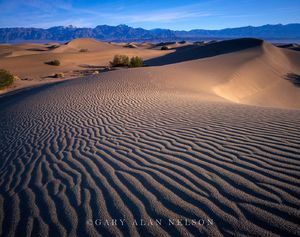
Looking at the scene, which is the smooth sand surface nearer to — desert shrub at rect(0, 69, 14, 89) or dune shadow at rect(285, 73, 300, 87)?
desert shrub at rect(0, 69, 14, 89)

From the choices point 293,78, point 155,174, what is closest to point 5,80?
point 155,174

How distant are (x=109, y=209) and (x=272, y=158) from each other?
2.40 meters

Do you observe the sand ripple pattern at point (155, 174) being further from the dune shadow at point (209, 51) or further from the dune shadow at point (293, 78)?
the dune shadow at point (209, 51)

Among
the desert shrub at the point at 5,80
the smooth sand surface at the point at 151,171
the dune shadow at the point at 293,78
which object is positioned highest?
the smooth sand surface at the point at 151,171

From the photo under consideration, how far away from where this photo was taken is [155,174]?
3.58 metres

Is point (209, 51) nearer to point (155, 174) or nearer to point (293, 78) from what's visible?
point (293, 78)

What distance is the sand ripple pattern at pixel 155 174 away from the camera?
105 inches

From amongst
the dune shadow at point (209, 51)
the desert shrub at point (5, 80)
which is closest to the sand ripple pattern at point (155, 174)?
the desert shrub at point (5, 80)

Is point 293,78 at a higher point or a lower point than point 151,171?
lower

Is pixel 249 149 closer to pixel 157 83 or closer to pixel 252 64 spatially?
pixel 157 83

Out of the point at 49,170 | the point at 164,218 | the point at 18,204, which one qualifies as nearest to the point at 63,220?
the point at 18,204

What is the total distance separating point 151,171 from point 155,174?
0.12 meters

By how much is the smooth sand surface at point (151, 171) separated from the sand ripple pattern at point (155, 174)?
0.05ft

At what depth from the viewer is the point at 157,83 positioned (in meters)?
12.5
